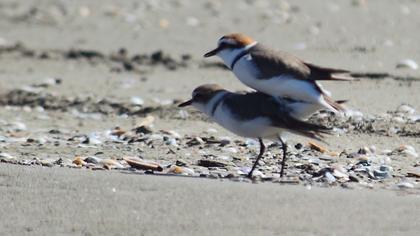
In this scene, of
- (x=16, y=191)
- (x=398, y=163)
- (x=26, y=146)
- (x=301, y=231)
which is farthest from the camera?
(x=26, y=146)

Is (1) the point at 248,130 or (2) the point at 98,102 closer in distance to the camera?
(1) the point at 248,130

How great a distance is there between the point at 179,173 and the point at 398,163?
60.5 inches

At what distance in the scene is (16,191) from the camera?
6.71 meters

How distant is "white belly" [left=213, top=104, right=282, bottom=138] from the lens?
24.2 ft

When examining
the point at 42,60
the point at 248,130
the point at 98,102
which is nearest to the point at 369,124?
the point at 248,130

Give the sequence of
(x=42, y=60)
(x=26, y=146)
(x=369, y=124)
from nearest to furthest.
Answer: (x=26, y=146) < (x=369, y=124) < (x=42, y=60)

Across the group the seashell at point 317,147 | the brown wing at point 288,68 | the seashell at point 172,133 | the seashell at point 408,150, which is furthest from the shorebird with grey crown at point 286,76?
the seashell at point 172,133

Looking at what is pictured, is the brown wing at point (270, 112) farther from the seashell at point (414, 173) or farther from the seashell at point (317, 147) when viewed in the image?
the seashell at point (317, 147)

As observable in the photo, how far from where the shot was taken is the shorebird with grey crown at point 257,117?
720 cm

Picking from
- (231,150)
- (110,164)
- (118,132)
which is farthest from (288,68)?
(118,132)

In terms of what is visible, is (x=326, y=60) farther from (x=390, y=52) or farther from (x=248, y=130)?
(x=248, y=130)

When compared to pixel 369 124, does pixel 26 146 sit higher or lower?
lower

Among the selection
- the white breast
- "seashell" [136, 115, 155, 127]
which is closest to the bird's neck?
the white breast

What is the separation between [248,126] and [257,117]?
0.28 ft
